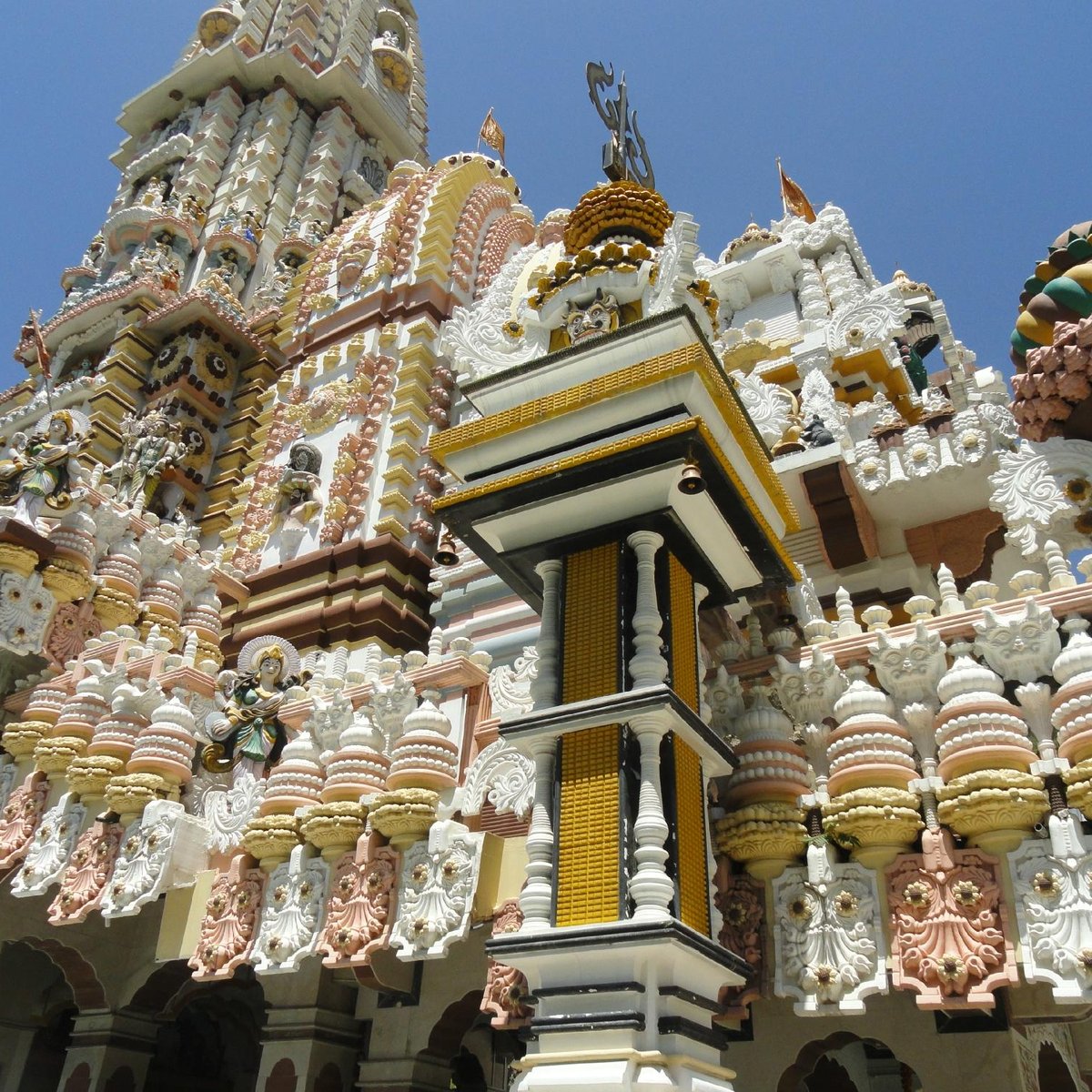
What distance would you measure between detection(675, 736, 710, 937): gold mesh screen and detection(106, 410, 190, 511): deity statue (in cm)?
1189

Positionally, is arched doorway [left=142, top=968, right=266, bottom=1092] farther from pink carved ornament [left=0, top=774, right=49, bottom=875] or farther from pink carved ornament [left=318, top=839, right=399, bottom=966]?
pink carved ornament [left=318, top=839, right=399, bottom=966]

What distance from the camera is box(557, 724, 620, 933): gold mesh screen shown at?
471 centimetres

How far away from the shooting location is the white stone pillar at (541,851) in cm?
481

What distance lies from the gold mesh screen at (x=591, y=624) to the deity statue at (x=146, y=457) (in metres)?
10.9

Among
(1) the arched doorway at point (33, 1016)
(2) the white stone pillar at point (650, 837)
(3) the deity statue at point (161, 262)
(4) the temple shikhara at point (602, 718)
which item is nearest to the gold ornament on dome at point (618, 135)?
(4) the temple shikhara at point (602, 718)

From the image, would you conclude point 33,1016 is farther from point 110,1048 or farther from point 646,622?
point 646,622

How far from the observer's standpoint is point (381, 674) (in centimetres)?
726

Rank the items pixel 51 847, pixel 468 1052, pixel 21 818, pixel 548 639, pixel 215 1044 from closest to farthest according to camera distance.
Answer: pixel 548 639 → pixel 51 847 → pixel 21 818 → pixel 468 1052 → pixel 215 1044

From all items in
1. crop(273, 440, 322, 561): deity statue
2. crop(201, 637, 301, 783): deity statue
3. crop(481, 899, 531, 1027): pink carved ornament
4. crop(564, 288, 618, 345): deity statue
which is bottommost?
crop(481, 899, 531, 1027): pink carved ornament

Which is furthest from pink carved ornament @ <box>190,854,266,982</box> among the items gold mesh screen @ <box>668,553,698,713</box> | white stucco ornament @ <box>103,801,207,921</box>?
gold mesh screen @ <box>668,553,698,713</box>

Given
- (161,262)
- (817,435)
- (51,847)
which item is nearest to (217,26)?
(161,262)

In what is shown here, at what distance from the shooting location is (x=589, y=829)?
4.90 meters

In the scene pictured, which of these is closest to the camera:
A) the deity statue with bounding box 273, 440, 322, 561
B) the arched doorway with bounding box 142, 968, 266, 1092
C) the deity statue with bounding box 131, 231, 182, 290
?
the arched doorway with bounding box 142, 968, 266, 1092

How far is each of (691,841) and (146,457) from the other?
13.3 m
